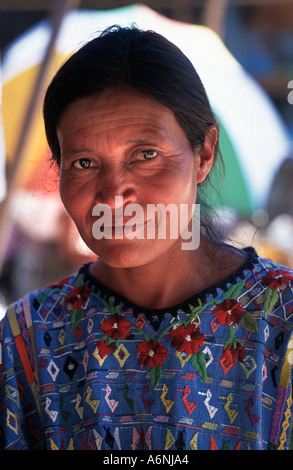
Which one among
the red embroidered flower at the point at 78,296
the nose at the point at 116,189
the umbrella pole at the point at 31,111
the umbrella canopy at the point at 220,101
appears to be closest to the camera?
the nose at the point at 116,189

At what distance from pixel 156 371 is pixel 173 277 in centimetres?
24

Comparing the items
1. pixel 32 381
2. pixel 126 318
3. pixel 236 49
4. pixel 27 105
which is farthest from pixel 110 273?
pixel 236 49

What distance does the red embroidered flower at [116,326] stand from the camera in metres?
1.49

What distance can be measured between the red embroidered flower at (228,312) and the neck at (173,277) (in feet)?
0.24

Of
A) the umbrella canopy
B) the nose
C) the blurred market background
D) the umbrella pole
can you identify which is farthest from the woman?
the umbrella canopy

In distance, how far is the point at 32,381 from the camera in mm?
1530

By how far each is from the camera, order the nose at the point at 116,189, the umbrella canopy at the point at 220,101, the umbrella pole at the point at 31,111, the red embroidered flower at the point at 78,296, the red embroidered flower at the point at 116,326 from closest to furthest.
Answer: the nose at the point at 116,189
the red embroidered flower at the point at 116,326
the red embroidered flower at the point at 78,296
the umbrella pole at the point at 31,111
the umbrella canopy at the point at 220,101

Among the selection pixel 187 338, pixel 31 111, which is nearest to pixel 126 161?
pixel 187 338

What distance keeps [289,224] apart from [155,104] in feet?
8.23

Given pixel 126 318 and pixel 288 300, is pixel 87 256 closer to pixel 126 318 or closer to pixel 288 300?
pixel 126 318

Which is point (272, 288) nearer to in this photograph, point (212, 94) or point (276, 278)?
point (276, 278)

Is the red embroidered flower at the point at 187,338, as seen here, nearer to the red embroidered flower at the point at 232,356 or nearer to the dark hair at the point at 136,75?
the red embroidered flower at the point at 232,356

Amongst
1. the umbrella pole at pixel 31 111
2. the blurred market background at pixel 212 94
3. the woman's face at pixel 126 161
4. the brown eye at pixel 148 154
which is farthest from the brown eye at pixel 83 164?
the umbrella pole at pixel 31 111

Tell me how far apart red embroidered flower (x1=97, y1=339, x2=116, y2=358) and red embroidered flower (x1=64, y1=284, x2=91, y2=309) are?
0.47 feet
